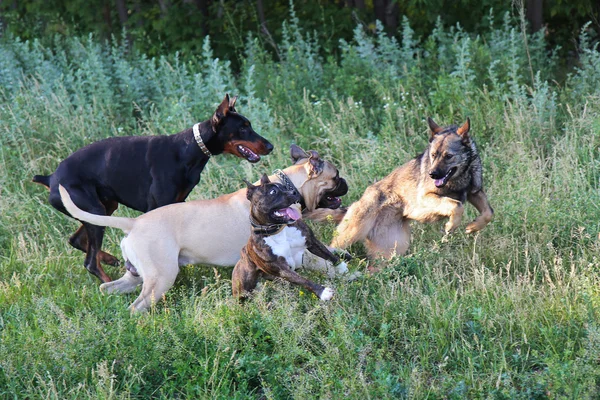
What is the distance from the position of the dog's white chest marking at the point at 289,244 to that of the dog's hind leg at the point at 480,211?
1700 millimetres

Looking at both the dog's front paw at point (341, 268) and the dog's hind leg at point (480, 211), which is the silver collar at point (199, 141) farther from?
the dog's hind leg at point (480, 211)

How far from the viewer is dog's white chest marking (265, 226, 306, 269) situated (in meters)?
5.93

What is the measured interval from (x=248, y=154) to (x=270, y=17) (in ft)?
24.1

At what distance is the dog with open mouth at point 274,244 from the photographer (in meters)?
5.82

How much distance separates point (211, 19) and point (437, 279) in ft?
28.0

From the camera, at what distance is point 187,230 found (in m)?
6.51

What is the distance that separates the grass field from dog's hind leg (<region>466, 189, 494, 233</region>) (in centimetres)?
15

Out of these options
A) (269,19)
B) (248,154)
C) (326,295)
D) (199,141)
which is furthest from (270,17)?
(326,295)

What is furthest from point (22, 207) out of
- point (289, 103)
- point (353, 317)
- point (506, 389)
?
point (506, 389)

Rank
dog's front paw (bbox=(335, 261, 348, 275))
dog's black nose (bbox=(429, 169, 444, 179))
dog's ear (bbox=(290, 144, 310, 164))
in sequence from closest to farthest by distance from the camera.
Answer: dog's front paw (bbox=(335, 261, 348, 275))
dog's black nose (bbox=(429, 169, 444, 179))
dog's ear (bbox=(290, 144, 310, 164))

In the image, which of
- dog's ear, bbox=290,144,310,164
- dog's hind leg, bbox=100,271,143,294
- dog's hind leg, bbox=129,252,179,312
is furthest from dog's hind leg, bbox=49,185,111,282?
dog's ear, bbox=290,144,310,164

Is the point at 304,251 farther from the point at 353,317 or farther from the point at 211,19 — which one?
the point at 211,19

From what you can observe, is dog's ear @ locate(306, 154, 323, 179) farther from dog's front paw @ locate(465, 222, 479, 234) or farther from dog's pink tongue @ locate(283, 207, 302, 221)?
dog's front paw @ locate(465, 222, 479, 234)

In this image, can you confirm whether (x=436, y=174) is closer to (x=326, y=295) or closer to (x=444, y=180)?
(x=444, y=180)
